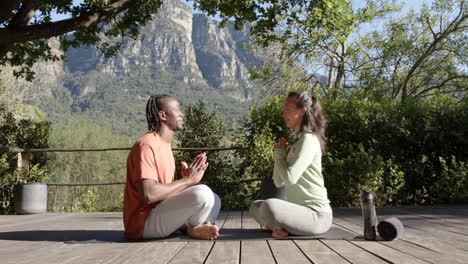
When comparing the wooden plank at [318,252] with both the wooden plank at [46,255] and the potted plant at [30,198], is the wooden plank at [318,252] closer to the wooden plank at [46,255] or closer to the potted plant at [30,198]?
the wooden plank at [46,255]

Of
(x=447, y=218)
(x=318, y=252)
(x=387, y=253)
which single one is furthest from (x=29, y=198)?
(x=447, y=218)

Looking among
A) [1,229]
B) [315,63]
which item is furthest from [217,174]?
[315,63]

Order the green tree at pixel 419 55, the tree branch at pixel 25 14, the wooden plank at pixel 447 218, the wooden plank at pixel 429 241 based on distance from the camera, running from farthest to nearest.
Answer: the green tree at pixel 419 55
the tree branch at pixel 25 14
the wooden plank at pixel 447 218
the wooden plank at pixel 429 241

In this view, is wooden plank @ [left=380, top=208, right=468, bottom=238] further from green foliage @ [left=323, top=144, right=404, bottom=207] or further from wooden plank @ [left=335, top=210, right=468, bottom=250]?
green foliage @ [left=323, top=144, right=404, bottom=207]

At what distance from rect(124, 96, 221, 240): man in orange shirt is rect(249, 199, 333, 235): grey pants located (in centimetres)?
38

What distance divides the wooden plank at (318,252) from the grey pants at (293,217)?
12 centimetres

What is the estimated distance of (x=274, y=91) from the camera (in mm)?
17547

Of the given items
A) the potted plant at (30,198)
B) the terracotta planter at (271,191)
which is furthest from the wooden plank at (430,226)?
the potted plant at (30,198)

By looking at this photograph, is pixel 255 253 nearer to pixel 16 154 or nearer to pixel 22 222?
pixel 22 222

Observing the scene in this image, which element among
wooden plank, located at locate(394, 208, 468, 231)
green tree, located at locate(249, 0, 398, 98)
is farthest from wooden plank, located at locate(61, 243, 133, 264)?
green tree, located at locate(249, 0, 398, 98)

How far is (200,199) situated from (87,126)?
34708mm

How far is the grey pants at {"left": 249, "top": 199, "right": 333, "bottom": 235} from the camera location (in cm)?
274

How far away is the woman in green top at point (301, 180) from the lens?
2.73 metres

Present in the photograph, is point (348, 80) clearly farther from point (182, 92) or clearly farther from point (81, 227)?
point (182, 92)
